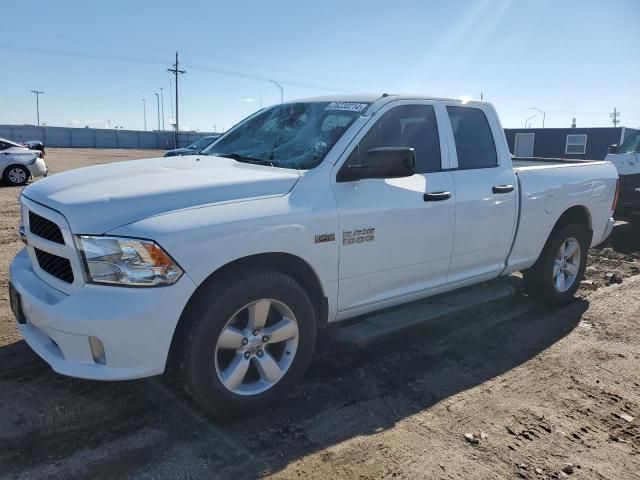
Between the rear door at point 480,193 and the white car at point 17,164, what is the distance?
14.4 m

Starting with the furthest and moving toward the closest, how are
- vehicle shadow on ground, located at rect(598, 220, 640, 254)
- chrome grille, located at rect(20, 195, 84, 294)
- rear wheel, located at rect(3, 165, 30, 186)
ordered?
rear wheel, located at rect(3, 165, 30, 186) < vehicle shadow on ground, located at rect(598, 220, 640, 254) < chrome grille, located at rect(20, 195, 84, 294)

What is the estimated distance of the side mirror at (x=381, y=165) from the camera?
3.37m

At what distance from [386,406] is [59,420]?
198cm

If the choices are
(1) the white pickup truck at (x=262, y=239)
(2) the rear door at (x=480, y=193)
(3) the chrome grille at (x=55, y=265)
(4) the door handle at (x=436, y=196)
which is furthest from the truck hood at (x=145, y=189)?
(2) the rear door at (x=480, y=193)

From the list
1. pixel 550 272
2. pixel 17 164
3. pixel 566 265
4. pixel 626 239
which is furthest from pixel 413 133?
pixel 17 164

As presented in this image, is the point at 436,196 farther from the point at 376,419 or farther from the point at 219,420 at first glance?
the point at 219,420

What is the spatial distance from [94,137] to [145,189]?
250 ft

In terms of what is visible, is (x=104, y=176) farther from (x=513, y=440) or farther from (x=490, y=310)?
(x=490, y=310)

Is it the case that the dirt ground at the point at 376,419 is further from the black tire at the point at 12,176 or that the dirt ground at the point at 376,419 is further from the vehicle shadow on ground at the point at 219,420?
the black tire at the point at 12,176

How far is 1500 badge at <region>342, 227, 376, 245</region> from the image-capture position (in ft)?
11.2

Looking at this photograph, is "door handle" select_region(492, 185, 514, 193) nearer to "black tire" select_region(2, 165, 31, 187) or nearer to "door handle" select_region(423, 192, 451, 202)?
"door handle" select_region(423, 192, 451, 202)

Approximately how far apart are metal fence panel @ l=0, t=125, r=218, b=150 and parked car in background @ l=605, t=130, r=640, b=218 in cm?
5897

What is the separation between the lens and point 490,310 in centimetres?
535

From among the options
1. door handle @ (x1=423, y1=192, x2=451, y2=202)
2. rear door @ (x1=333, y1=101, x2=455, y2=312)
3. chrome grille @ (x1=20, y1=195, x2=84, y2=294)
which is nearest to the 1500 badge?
rear door @ (x1=333, y1=101, x2=455, y2=312)
